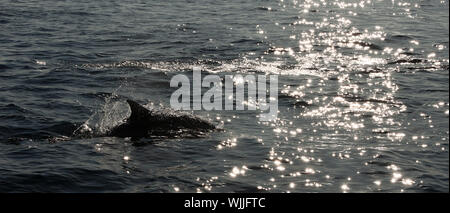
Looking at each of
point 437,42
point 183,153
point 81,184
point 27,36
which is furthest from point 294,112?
point 27,36

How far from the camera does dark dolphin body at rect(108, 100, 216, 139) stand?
21.2 meters

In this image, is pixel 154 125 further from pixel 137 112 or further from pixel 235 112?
pixel 235 112

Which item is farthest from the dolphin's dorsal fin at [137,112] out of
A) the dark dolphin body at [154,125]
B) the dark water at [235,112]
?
the dark water at [235,112]

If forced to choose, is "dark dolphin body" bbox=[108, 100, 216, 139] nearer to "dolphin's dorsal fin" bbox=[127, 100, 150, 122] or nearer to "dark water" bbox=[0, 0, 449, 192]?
"dolphin's dorsal fin" bbox=[127, 100, 150, 122]

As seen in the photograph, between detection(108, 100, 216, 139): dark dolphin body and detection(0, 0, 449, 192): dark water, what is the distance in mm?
595

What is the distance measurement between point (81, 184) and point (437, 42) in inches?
884

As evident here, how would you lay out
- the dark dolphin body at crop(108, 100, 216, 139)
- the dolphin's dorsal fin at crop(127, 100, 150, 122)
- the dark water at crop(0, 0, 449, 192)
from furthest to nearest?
the dolphin's dorsal fin at crop(127, 100, 150, 122)
the dark dolphin body at crop(108, 100, 216, 139)
the dark water at crop(0, 0, 449, 192)

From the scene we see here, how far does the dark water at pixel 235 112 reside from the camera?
17719 millimetres

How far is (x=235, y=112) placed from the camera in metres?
23.5

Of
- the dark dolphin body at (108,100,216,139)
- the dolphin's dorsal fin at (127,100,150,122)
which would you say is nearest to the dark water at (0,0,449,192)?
the dark dolphin body at (108,100,216,139)

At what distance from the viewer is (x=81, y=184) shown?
17.2 metres

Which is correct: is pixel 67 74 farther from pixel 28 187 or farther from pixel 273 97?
pixel 28 187

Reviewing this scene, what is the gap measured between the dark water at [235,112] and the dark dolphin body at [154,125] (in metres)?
0.59

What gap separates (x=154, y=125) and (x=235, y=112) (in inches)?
120
